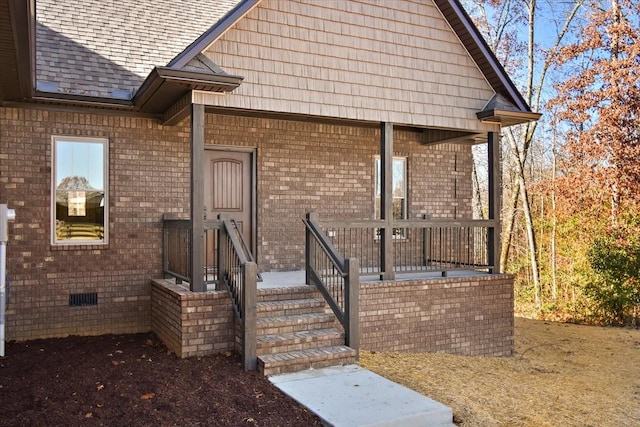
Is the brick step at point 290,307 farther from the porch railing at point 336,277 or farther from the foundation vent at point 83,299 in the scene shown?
the foundation vent at point 83,299

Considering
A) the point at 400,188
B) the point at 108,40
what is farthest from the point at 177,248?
the point at 400,188

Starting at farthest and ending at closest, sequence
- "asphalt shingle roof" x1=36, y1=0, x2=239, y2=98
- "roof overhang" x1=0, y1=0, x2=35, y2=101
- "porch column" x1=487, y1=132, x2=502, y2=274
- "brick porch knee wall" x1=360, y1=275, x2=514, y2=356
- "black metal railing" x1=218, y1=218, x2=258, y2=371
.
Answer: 1. "porch column" x1=487, y1=132, x2=502, y2=274
2. "brick porch knee wall" x1=360, y1=275, x2=514, y2=356
3. "asphalt shingle roof" x1=36, y1=0, x2=239, y2=98
4. "black metal railing" x1=218, y1=218, x2=258, y2=371
5. "roof overhang" x1=0, y1=0, x2=35, y2=101

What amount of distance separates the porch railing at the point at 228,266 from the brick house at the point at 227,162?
0.03 metres

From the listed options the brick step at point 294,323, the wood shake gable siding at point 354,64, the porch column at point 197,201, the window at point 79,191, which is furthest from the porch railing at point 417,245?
the window at point 79,191

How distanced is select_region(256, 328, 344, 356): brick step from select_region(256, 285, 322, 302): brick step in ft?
2.22

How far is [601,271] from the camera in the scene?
13680 mm

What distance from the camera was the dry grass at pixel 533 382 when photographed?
6016 mm

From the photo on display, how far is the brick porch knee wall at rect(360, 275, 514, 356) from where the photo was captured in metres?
8.34

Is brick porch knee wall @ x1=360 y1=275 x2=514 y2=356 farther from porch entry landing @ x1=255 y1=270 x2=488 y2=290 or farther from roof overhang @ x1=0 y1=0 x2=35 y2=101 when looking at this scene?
roof overhang @ x1=0 y1=0 x2=35 y2=101

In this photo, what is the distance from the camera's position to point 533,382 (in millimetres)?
7668

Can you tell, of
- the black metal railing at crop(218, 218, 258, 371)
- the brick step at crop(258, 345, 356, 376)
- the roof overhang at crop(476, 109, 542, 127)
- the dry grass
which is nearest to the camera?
the dry grass

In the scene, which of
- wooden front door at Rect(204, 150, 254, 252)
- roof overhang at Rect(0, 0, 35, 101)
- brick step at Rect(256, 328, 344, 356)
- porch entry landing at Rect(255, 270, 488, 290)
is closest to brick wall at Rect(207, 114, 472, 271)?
wooden front door at Rect(204, 150, 254, 252)

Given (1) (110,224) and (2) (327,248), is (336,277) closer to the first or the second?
(2) (327,248)

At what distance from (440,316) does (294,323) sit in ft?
9.49
